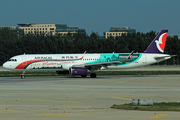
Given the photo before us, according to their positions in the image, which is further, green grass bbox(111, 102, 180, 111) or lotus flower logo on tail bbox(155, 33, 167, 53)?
lotus flower logo on tail bbox(155, 33, 167, 53)

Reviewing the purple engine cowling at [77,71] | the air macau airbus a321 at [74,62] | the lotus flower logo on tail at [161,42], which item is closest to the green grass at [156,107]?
the purple engine cowling at [77,71]

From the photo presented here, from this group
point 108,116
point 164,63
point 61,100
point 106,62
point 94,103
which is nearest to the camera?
point 108,116

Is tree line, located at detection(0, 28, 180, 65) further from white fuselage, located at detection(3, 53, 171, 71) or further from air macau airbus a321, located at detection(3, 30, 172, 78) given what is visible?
white fuselage, located at detection(3, 53, 171, 71)

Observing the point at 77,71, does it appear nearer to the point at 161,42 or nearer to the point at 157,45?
the point at 157,45

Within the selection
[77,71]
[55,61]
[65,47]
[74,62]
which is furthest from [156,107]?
[65,47]

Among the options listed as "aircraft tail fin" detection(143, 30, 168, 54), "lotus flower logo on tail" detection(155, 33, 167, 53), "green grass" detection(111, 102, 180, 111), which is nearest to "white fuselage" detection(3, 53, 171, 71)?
"aircraft tail fin" detection(143, 30, 168, 54)

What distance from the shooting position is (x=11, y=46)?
109 m

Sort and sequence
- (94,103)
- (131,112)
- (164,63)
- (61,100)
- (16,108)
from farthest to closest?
(164,63), (61,100), (94,103), (16,108), (131,112)

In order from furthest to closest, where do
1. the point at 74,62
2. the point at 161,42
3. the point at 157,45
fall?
the point at 161,42
the point at 157,45
the point at 74,62

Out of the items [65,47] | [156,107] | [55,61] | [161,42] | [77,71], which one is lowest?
[156,107]

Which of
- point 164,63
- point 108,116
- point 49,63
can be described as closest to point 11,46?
point 164,63

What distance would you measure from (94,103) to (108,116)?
4.69 meters

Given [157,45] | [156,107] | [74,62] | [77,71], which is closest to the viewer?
[156,107]

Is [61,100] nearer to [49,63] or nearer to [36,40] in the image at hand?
[49,63]
